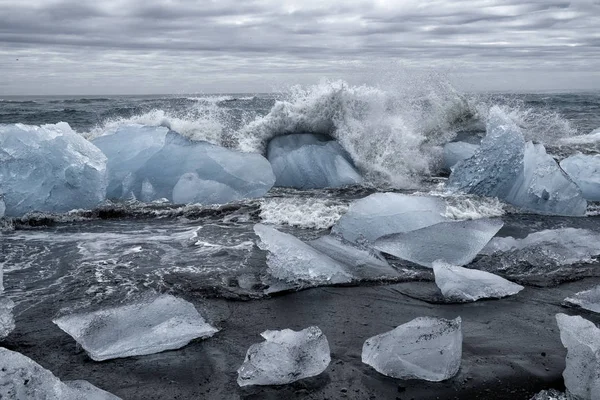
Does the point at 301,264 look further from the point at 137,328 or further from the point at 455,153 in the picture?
the point at 455,153

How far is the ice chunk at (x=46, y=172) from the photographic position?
6.38 metres

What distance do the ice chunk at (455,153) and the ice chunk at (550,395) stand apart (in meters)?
6.90

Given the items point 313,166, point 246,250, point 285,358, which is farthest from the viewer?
point 313,166

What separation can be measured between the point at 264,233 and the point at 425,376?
79.3 inches

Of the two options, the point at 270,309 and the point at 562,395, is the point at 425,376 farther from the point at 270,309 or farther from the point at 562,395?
the point at 270,309

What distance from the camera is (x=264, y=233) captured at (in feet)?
15.0

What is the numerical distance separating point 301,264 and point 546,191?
12.0 ft

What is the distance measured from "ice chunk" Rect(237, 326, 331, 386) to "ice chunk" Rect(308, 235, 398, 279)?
1.30 m

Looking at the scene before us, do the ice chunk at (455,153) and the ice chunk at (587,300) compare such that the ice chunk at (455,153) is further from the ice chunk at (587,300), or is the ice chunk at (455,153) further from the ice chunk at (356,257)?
the ice chunk at (587,300)

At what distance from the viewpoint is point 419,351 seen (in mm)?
3006

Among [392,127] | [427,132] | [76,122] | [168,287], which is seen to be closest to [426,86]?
[427,132]

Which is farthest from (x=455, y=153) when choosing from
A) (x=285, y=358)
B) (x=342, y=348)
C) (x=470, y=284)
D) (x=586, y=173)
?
(x=285, y=358)

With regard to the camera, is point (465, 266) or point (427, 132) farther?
point (427, 132)

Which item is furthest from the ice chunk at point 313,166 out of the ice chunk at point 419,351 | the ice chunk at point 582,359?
the ice chunk at point 582,359
